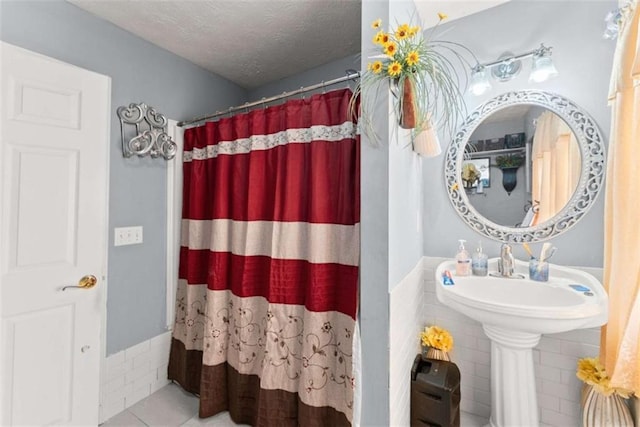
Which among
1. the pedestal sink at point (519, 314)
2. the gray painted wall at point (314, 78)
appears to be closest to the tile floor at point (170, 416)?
the pedestal sink at point (519, 314)

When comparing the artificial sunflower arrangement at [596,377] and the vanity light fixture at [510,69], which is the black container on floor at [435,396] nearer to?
the artificial sunflower arrangement at [596,377]

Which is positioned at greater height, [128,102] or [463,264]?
[128,102]

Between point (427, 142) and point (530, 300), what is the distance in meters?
0.95

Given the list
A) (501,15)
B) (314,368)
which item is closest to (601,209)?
(501,15)

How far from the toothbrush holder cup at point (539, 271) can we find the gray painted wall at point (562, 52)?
0.43ft

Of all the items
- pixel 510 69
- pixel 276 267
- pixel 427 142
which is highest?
pixel 510 69

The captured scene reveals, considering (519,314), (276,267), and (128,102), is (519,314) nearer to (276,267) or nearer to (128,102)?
(276,267)

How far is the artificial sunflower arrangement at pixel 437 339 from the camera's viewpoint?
1.65 metres

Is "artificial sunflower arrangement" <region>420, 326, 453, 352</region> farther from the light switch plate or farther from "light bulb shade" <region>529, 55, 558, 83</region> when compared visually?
the light switch plate

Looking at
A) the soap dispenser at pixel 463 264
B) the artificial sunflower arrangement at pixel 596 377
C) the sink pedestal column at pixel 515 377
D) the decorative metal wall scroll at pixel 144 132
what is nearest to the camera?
the artificial sunflower arrangement at pixel 596 377

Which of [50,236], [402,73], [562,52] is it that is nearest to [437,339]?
[402,73]

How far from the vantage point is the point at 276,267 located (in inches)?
62.4

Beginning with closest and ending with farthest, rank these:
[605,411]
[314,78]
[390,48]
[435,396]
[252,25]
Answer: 1. [390,48]
2. [605,411]
3. [435,396]
4. [252,25]
5. [314,78]

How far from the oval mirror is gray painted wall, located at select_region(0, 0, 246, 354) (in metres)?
2.00
